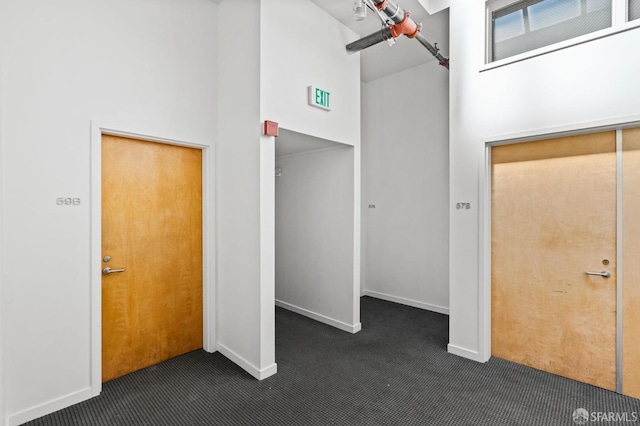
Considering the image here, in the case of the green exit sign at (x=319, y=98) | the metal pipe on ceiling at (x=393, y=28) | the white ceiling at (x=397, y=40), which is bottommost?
the green exit sign at (x=319, y=98)

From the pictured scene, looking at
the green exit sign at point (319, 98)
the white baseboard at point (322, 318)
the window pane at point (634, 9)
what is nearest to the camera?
the window pane at point (634, 9)

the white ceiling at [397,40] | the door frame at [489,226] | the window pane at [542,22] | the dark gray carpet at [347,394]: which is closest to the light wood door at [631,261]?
the door frame at [489,226]

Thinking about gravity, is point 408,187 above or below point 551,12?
below

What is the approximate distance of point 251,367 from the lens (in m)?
2.88

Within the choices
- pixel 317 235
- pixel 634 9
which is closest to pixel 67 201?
pixel 317 235

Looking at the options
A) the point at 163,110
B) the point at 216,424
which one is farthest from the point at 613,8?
the point at 216,424

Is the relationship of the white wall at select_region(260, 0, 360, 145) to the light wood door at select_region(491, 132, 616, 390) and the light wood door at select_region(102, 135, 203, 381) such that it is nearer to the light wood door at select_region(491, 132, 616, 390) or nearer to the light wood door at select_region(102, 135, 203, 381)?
the light wood door at select_region(102, 135, 203, 381)

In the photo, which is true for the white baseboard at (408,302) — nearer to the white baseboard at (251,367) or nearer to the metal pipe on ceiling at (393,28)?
the white baseboard at (251,367)

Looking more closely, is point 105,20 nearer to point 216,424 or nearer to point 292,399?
point 216,424

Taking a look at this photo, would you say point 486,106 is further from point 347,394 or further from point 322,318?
point 322,318

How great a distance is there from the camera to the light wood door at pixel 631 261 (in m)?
2.47

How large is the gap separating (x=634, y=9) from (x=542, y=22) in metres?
0.60

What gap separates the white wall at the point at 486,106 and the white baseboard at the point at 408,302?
1.30 metres

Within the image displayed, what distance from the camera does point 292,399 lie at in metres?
2.51
